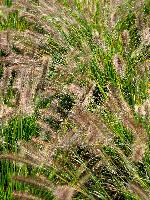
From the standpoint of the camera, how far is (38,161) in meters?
2.03

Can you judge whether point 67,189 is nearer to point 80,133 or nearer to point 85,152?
point 80,133

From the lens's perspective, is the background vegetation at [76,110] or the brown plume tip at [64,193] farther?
the background vegetation at [76,110]

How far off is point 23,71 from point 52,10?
0.56m

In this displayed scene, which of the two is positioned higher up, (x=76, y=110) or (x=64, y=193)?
(x=76, y=110)

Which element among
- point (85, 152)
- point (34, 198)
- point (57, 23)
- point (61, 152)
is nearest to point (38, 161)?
point (34, 198)

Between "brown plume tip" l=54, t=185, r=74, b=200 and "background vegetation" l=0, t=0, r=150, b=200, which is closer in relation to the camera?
"brown plume tip" l=54, t=185, r=74, b=200

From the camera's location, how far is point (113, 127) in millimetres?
2289

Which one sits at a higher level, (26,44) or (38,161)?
(26,44)

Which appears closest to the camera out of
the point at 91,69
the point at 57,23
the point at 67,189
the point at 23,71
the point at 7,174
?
the point at 67,189

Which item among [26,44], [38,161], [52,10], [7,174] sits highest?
[52,10]

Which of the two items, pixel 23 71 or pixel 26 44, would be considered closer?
pixel 23 71

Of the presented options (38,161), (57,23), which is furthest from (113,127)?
(57,23)

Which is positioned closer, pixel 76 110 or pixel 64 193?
pixel 64 193

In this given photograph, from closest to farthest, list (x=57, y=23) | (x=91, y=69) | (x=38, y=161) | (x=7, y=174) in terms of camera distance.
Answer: (x=38, y=161) → (x=7, y=174) → (x=91, y=69) → (x=57, y=23)
